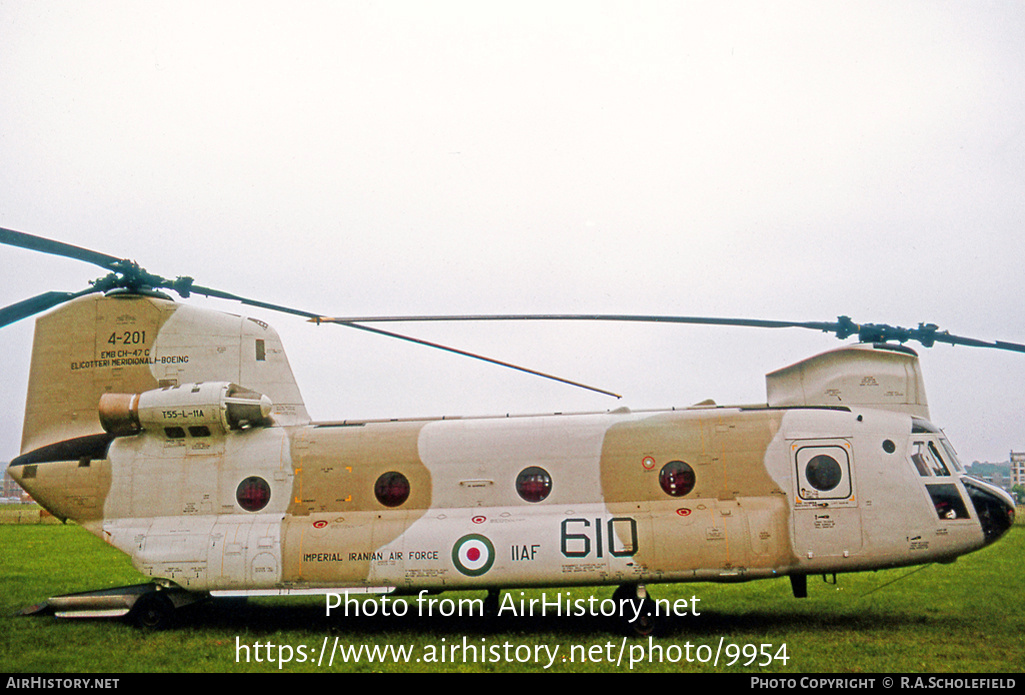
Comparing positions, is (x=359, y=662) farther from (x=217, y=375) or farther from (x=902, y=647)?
(x=902, y=647)

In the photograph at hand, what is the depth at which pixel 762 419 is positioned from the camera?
11.8 metres

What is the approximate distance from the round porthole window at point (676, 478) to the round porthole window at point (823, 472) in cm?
185

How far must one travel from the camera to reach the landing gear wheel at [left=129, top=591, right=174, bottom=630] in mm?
11680

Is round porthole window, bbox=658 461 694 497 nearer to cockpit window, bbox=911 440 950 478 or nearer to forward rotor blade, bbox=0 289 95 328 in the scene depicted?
cockpit window, bbox=911 440 950 478

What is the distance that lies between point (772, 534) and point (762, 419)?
1.87 meters

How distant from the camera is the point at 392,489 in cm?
1191

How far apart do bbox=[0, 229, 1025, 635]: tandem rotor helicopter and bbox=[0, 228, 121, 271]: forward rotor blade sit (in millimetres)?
40

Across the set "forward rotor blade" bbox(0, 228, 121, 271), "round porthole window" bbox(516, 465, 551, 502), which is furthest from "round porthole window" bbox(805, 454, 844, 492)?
"forward rotor blade" bbox(0, 228, 121, 271)

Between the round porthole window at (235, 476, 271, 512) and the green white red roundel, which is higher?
the round porthole window at (235, 476, 271, 512)

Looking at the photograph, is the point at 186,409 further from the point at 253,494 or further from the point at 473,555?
the point at 473,555

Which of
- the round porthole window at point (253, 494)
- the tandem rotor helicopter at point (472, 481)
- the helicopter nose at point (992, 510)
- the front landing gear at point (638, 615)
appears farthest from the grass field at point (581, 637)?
the round porthole window at point (253, 494)

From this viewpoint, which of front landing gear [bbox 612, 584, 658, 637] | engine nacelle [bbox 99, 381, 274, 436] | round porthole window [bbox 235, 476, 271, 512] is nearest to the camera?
front landing gear [bbox 612, 584, 658, 637]

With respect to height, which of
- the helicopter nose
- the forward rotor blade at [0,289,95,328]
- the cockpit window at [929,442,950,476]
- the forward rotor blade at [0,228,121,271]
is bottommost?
the helicopter nose

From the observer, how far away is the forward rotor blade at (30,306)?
11086 millimetres
